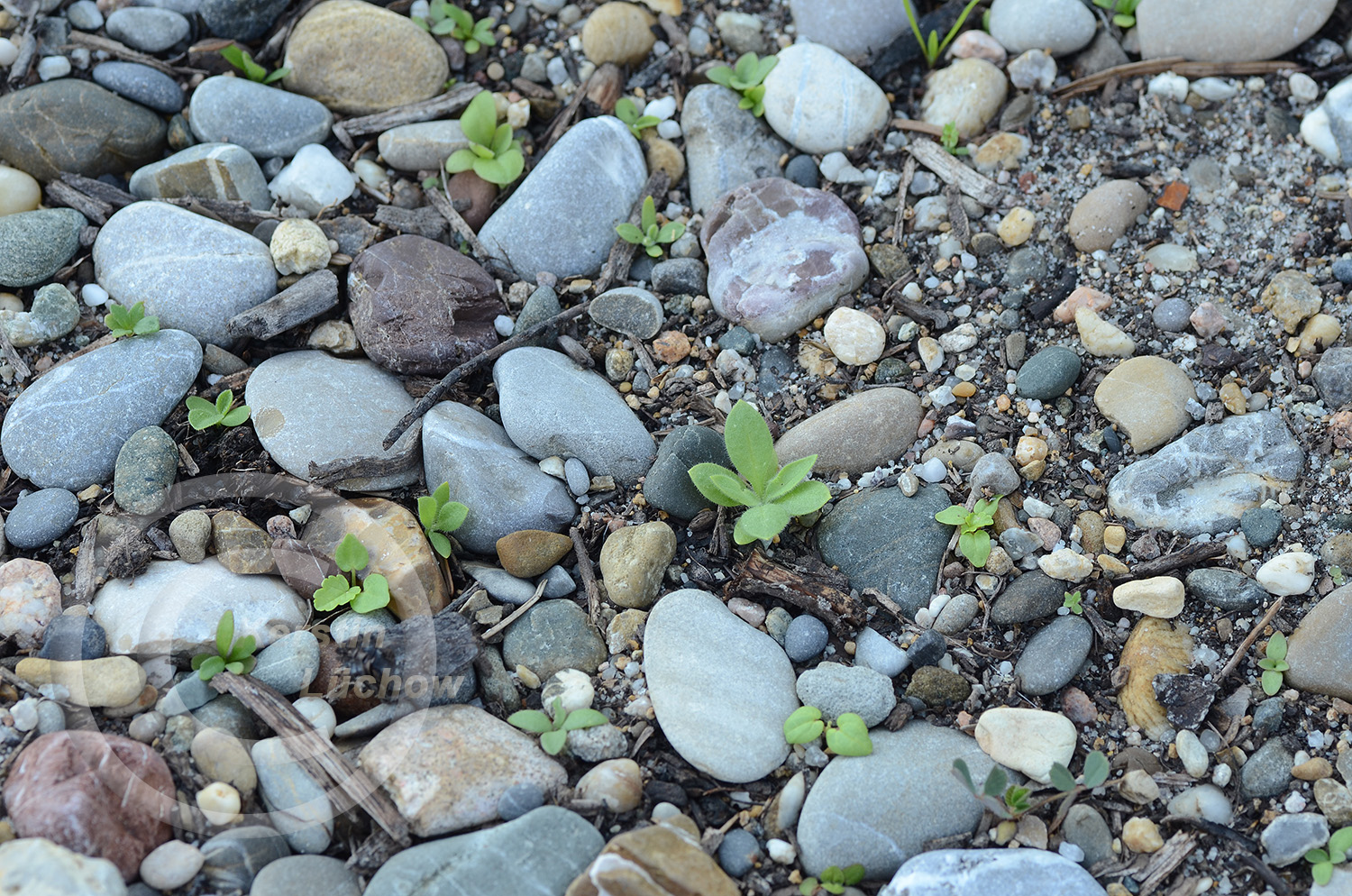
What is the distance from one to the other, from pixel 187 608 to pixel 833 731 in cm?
172

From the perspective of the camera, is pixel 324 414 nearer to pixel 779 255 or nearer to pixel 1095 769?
pixel 779 255

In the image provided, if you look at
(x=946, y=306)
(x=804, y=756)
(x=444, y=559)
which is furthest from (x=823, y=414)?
(x=444, y=559)

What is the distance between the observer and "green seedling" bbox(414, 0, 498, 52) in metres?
3.48

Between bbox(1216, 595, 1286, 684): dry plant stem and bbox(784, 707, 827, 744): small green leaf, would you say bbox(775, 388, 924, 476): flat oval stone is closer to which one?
bbox(784, 707, 827, 744): small green leaf

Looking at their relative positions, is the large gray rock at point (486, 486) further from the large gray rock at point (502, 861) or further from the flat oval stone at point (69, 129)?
the flat oval stone at point (69, 129)

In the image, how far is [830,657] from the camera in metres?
2.54

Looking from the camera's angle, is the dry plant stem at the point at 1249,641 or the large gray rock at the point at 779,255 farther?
the large gray rock at the point at 779,255

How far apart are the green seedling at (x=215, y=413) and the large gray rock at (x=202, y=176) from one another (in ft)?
2.79

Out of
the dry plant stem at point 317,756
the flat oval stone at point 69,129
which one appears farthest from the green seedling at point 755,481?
the flat oval stone at point 69,129

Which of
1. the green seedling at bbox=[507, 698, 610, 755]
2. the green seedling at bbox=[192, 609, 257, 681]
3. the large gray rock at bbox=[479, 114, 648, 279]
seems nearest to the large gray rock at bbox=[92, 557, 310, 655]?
the green seedling at bbox=[192, 609, 257, 681]

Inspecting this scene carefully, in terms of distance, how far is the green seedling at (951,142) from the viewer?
3221mm

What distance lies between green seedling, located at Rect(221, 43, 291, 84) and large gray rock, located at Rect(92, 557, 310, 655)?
6.06 feet

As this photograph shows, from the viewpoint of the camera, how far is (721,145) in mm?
3311

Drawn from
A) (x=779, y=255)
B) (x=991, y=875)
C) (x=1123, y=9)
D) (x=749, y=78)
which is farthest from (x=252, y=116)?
(x=991, y=875)
